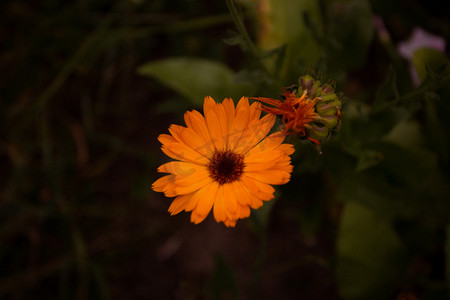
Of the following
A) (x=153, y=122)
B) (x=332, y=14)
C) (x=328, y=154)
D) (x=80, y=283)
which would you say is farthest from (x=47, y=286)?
(x=332, y=14)

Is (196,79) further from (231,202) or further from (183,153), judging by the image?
(231,202)

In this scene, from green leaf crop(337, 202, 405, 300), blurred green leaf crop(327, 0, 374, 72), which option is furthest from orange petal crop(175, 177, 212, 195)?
blurred green leaf crop(327, 0, 374, 72)

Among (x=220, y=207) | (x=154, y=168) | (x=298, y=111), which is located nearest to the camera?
(x=298, y=111)

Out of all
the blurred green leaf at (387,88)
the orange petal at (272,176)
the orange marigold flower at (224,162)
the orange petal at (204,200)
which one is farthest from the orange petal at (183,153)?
the blurred green leaf at (387,88)

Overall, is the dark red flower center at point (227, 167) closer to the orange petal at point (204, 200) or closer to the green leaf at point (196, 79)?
the orange petal at point (204, 200)

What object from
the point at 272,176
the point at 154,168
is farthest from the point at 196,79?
the point at 272,176

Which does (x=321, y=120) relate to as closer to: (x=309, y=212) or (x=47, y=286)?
(x=309, y=212)
